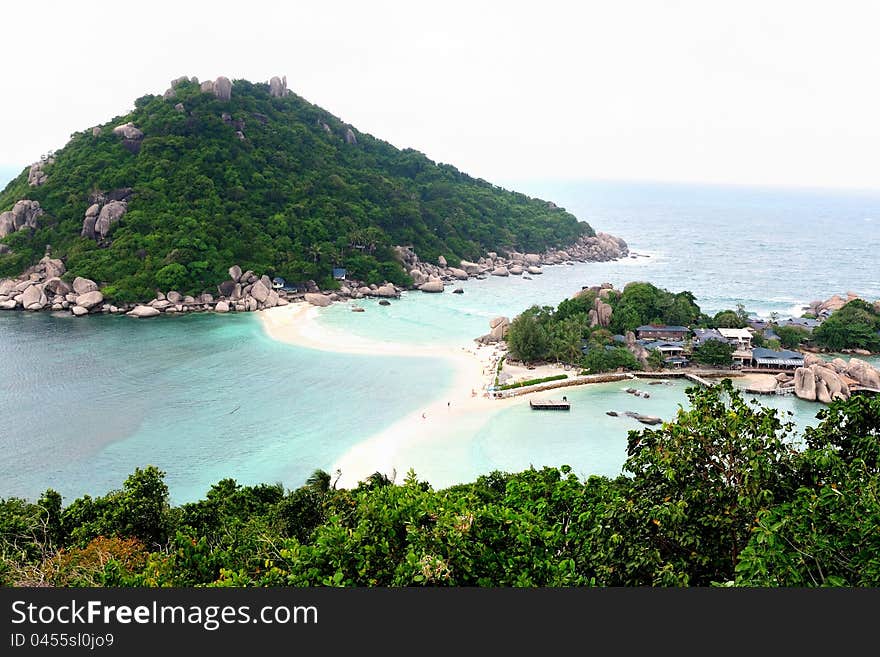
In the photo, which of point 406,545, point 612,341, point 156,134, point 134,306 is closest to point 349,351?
point 612,341

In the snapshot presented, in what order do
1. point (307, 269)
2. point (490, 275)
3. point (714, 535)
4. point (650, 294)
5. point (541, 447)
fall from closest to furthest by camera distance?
point (714, 535) → point (541, 447) → point (650, 294) → point (307, 269) → point (490, 275)

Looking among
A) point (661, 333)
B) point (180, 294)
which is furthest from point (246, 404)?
point (661, 333)

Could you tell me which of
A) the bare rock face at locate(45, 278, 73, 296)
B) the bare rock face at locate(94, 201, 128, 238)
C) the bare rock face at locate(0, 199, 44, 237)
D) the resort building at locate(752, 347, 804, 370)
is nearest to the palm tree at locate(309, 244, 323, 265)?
the bare rock face at locate(94, 201, 128, 238)

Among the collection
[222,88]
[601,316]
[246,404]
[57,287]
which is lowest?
[246,404]

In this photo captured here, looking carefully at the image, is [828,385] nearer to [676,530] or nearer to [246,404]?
[676,530]

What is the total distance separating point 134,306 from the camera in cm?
4131

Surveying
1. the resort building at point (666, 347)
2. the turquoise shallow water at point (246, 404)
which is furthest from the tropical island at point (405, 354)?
the turquoise shallow water at point (246, 404)

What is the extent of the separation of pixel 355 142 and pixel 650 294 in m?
49.0

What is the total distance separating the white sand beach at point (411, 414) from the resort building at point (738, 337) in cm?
1293

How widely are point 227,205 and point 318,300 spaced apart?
47.3 feet

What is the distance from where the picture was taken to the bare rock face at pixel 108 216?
153ft

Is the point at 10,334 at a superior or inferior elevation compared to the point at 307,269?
inferior

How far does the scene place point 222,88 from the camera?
62312mm

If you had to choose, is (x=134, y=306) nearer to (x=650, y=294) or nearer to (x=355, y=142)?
(x=650, y=294)
